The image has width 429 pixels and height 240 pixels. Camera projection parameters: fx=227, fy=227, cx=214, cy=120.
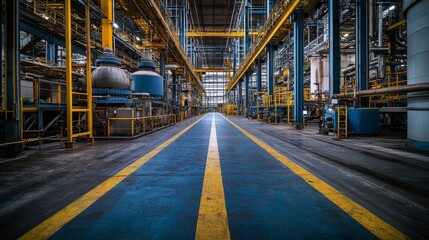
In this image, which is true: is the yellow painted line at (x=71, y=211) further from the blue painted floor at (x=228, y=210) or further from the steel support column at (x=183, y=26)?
the steel support column at (x=183, y=26)

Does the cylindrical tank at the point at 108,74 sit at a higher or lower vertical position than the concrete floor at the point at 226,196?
higher

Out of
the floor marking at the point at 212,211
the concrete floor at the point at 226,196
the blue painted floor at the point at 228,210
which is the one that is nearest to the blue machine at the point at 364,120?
the concrete floor at the point at 226,196

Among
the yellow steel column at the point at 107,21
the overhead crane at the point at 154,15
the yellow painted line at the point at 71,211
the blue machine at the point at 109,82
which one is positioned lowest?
the yellow painted line at the point at 71,211

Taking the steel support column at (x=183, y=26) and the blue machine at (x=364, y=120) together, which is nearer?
the blue machine at (x=364, y=120)

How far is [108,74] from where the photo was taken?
28.4 feet

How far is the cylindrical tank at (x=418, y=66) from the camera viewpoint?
5773 millimetres

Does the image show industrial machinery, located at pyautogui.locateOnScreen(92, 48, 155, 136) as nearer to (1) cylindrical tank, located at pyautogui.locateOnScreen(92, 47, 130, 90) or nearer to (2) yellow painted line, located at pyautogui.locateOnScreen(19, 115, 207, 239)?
(1) cylindrical tank, located at pyautogui.locateOnScreen(92, 47, 130, 90)

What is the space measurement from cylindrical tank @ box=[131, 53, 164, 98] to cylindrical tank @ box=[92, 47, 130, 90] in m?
3.71

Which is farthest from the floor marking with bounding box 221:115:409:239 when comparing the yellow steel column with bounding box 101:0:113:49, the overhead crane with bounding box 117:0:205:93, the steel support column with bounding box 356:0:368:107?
the overhead crane with bounding box 117:0:205:93

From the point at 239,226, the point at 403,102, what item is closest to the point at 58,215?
the point at 239,226

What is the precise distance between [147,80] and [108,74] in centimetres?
438

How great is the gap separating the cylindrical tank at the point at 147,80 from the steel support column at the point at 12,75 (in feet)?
24.3

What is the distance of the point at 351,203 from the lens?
2.60 meters

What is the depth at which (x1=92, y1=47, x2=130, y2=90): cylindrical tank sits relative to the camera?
8643 millimetres
